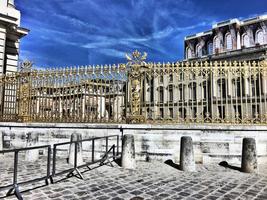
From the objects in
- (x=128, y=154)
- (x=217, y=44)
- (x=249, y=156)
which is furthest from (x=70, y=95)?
(x=217, y=44)

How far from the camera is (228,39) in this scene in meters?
45.2

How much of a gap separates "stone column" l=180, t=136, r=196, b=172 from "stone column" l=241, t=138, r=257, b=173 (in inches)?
64.3

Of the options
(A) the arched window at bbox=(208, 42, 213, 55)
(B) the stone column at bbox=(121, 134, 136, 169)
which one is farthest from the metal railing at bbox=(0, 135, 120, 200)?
(A) the arched window at bbox=(208, 42, 213, 55)

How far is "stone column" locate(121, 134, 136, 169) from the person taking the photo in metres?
8.53

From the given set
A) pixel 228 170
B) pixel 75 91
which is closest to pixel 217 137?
pixel 228 170

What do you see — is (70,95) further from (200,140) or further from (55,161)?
(200,140)

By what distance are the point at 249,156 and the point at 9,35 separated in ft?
54.8

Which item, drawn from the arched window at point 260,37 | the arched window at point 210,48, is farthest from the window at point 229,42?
the arched window at point 260,37

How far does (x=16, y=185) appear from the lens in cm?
534

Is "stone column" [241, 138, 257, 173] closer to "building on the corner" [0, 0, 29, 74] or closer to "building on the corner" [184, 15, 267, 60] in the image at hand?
"building on the corner" [0, 0, 29, 74]

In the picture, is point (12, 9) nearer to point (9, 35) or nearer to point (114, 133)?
point (9, 35)

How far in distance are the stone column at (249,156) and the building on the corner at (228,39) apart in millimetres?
28391

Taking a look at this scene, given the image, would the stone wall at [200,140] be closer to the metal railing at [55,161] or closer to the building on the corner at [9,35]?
the metal railing at [55,161]

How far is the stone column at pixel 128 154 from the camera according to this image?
853cm
